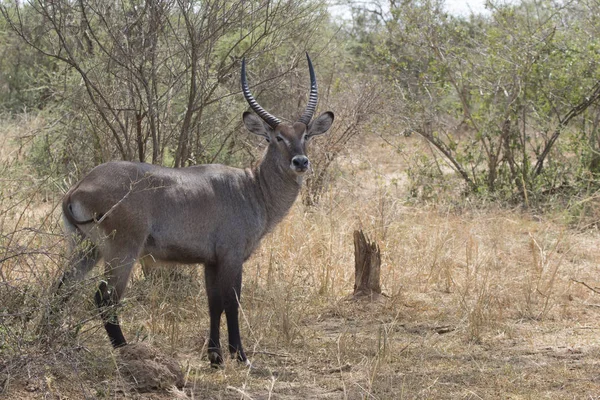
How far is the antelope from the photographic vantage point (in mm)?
5270

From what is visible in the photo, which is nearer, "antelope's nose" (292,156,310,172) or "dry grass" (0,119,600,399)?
"dry grass" (0,119,600,399)

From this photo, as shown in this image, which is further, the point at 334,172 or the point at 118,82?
the point at 334,172

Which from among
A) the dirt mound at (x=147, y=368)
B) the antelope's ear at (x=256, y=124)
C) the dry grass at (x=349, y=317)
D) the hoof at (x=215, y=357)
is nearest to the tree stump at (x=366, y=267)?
the dry grass at (x=349, y=317)

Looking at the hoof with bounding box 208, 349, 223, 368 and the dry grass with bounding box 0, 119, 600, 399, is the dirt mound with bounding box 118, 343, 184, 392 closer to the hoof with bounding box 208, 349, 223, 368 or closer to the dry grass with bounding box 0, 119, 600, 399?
the dry grass with bounding box 0, 119, 600, 399

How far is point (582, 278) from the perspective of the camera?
25.9ft

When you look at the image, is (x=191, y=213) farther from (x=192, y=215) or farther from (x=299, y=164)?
(x=299, y=164)

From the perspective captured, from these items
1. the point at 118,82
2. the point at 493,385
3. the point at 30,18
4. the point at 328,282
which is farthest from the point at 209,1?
the point at 493,385

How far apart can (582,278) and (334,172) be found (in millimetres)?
3623

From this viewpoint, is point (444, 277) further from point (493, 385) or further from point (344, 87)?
point (344, 87)

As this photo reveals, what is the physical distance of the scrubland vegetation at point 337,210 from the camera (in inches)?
203

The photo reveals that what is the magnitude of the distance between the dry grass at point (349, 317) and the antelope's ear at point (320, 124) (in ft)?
3.84

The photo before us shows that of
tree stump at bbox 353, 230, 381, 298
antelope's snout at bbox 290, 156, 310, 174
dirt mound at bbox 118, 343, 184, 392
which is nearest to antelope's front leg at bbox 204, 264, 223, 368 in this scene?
dirt mound at bbox 118, 343, 184, 392

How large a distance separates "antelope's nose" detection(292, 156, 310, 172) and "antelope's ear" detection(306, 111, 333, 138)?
504 mm

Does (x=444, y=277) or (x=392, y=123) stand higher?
(x=392, y=123)
